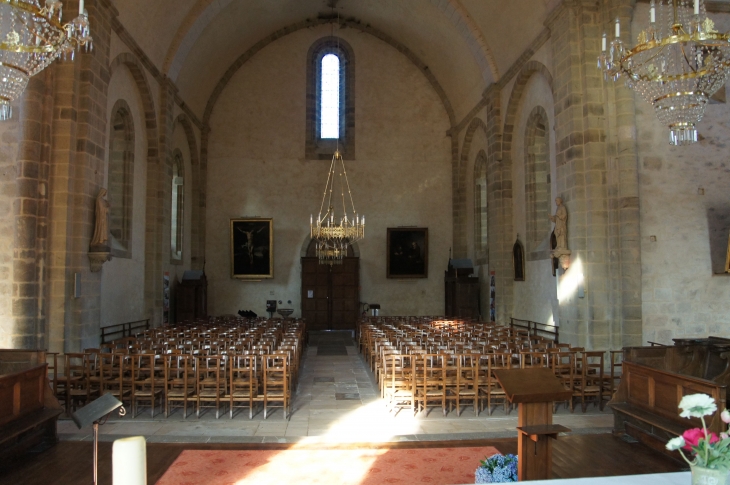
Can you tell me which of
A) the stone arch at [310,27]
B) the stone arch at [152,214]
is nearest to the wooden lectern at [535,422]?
the stone arch at [152,214]

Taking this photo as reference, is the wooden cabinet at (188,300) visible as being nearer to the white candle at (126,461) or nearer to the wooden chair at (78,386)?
the wooden chair at (78,386)

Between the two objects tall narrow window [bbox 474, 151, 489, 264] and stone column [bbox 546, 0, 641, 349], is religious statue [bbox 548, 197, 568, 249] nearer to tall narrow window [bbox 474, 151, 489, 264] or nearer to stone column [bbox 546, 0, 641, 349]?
stone column [bbox 546, 0, 641, 349]

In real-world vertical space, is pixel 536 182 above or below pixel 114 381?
above

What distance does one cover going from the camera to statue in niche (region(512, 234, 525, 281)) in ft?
50.3

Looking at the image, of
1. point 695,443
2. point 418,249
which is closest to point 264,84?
point 418,249

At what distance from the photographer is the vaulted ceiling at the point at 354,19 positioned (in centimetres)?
1381

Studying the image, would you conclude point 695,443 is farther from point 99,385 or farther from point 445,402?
point 99,385

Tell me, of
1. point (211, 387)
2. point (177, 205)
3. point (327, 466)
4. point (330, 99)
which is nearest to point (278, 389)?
point (211, 387)

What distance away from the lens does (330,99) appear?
21891 mm

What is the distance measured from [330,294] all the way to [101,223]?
11.1m

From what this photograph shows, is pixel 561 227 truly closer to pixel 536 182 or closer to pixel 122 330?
pixel 536 182

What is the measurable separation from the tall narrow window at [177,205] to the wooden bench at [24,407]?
442 inches

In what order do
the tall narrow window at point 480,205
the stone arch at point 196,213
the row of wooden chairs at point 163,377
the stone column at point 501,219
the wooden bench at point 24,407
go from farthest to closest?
the stone arch at point 196,213 → the tall narrow window at point 480,205 → the stone column at point 501,219 → the row of wooden chairs at point 163,377 → the wooden bench at point 24,407

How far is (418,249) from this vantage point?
21.2 metres
